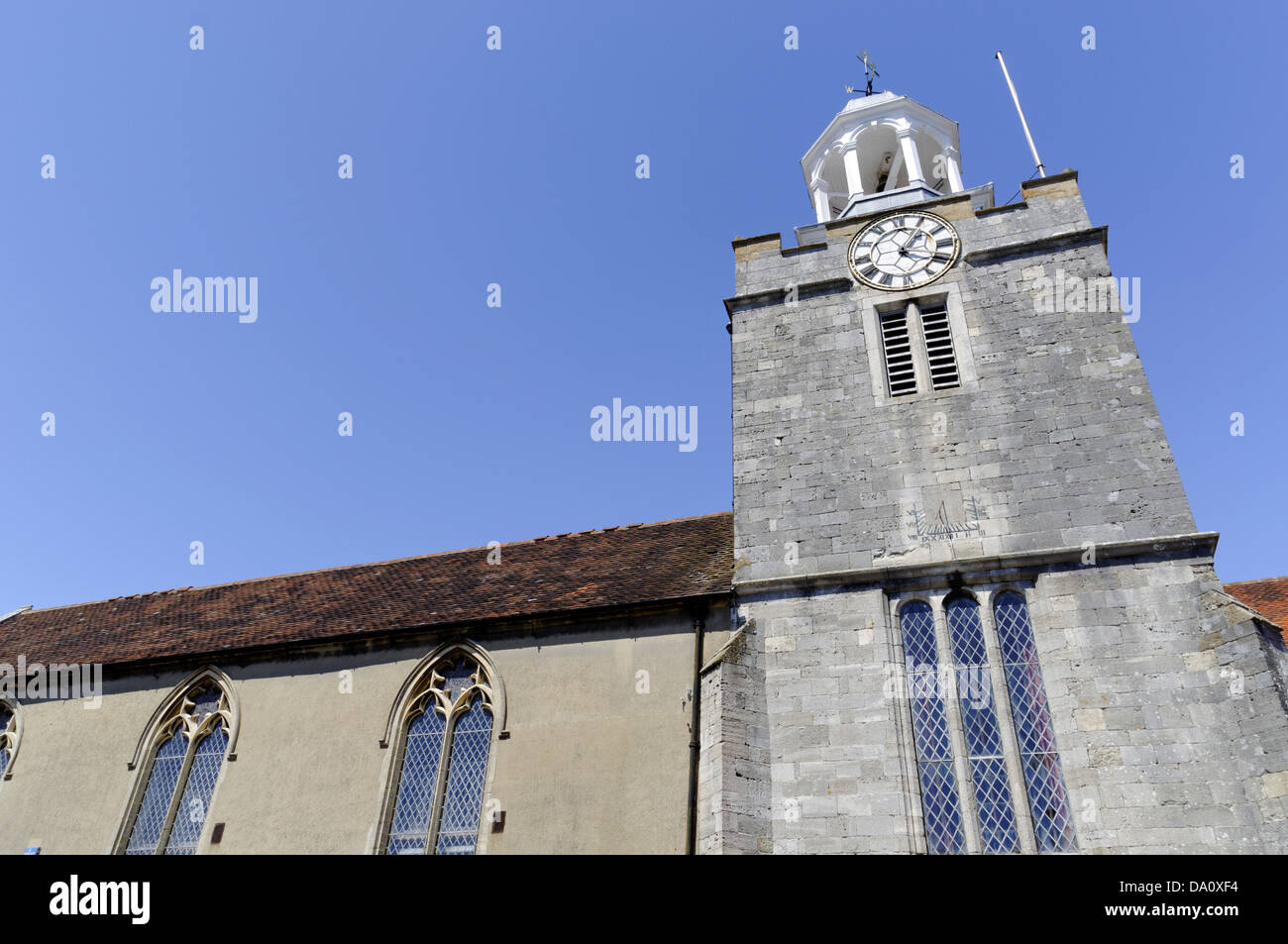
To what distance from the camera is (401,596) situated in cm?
1563

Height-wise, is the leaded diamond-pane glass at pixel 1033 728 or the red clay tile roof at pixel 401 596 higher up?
the red clay tile roof at pixel 401 596

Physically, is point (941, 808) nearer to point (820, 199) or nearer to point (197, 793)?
point (197, 793)

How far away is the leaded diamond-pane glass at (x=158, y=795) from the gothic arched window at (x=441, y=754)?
3.92 meters

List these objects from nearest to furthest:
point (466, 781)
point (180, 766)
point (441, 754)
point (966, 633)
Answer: point (966, 633) → point (466, 781) → point (441, 754) → point (180, 766)

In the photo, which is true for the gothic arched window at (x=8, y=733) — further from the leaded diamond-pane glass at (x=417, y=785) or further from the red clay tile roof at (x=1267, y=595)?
the red clay tile roof at (x=1267, y=595)

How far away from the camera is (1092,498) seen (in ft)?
36.5

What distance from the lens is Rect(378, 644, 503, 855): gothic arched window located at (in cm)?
1166

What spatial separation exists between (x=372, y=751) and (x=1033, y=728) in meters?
8.67

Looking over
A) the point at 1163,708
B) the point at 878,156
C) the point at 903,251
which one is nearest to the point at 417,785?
the point at 1163,708

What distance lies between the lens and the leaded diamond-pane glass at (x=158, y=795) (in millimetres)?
13172

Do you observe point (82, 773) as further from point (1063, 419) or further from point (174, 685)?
point (1063, 419)

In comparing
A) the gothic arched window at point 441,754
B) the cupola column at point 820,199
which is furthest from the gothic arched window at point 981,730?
the cupola column at point 820,199

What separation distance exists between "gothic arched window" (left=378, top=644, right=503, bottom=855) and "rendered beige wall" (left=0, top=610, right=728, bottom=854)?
25cm

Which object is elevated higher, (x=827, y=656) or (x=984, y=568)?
(x=984, y=568)
